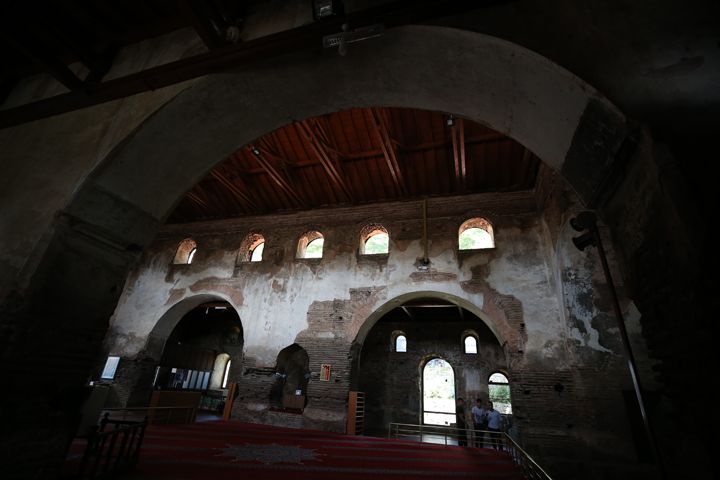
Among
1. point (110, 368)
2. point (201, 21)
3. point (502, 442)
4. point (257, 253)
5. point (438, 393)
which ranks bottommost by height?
point (502, 442)

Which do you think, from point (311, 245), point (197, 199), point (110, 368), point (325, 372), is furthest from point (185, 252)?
point (325, 372)

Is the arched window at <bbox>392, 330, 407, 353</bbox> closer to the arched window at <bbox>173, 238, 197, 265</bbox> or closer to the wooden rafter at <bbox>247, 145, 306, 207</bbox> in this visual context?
the wooden rafter at <bbox>247, 145, 306, 207</bbox>

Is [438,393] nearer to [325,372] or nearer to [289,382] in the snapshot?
[289,382]

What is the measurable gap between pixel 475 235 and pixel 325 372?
5.98m

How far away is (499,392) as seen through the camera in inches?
503

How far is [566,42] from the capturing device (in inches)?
91.6

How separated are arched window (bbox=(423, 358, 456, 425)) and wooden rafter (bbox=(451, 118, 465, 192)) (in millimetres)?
7436

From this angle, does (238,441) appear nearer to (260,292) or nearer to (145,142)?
(260,292)

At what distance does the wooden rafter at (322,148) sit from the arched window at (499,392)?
8.94m

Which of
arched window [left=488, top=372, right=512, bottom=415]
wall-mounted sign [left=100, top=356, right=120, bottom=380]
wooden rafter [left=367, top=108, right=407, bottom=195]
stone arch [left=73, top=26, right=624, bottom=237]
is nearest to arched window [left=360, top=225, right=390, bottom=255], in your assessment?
wooden rafter [left=367, top=108, right=407, bottom=195]

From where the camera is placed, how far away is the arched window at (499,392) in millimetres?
12617

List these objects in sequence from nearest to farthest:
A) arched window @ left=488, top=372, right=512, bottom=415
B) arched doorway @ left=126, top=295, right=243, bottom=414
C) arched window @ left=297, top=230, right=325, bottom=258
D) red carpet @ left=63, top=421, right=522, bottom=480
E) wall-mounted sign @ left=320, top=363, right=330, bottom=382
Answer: red carpet @ left=63, top=421, right=522, bottom=480, wall-mounted sign @ left=320, top=363, right=330, bottom=382, arched window @ left=297, top=230, right=325, bottom=258, arched doorway @ left=126, top=295, right=243, bottom=414, arched window @ left=488, top=372, right=512, bottom=415

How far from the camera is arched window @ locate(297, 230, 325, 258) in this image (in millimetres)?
11664

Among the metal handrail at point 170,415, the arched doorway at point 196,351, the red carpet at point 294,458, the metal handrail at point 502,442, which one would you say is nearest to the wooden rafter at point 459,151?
the metal handrail at point 502,442
